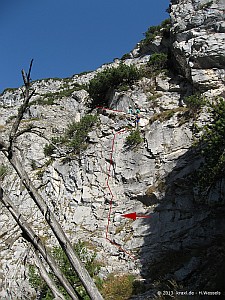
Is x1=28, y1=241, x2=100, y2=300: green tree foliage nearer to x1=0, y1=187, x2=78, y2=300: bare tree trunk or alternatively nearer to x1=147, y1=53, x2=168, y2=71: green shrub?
x1=0, y1=187, x2=78, y2=300: bare tree trunk

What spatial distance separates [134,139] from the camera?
17562 mm

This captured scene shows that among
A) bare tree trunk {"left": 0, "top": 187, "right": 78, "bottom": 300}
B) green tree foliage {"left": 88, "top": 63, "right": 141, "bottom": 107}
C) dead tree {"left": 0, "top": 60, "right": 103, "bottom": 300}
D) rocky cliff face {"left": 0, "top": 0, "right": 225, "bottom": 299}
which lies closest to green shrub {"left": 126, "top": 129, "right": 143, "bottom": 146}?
rocky cliff face {"left": 0, "top": 0, "right": 225, "bottom": 299}

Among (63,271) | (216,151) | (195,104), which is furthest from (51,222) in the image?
(195,104)

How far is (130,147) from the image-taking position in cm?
1773

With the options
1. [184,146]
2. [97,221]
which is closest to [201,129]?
[184,146]

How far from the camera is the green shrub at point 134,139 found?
17531 mm

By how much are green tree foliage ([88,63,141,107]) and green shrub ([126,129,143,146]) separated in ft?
18.6

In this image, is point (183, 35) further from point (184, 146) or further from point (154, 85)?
point (184, 146)

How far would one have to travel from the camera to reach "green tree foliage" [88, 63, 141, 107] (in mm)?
22188

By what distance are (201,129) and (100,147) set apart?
19.6ft

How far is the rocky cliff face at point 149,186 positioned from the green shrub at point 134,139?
0.27 meters

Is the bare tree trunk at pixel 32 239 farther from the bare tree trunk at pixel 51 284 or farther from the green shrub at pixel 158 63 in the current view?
the green shrub at pixel 158 63

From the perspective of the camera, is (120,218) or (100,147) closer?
(120,218)

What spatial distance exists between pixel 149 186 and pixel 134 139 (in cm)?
310
